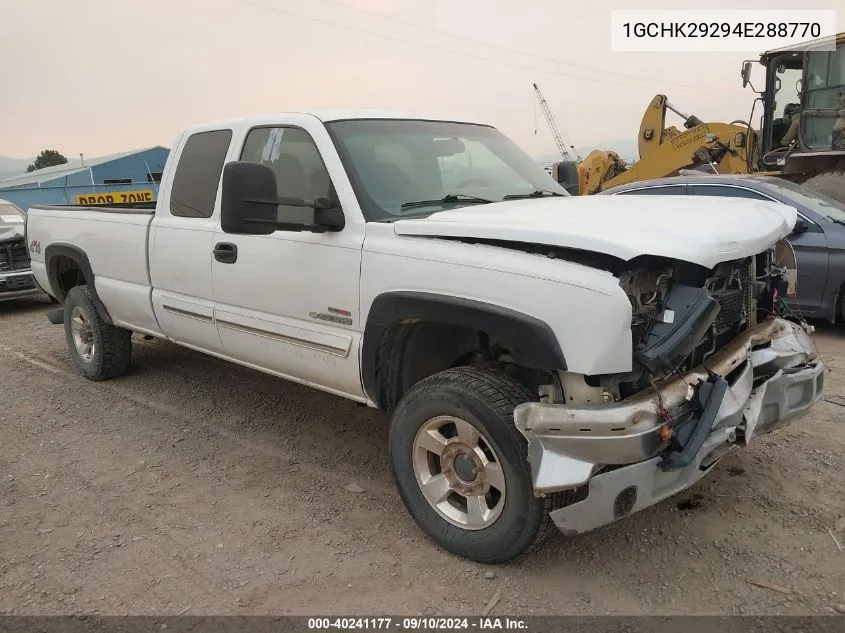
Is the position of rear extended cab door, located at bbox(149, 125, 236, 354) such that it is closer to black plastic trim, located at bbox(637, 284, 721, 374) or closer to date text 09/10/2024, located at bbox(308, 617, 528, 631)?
date text 09/10/2024, located at bbox(308, 617, 528, 631)

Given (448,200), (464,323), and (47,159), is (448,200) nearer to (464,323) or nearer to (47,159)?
(464,323)

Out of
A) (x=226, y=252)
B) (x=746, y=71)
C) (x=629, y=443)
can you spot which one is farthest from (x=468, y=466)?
(x=746, y=71)

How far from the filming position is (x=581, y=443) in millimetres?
2512

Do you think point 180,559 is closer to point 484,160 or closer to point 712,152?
point 484,160

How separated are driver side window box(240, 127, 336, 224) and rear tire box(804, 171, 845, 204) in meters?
7.04

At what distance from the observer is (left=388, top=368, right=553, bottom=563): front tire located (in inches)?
108

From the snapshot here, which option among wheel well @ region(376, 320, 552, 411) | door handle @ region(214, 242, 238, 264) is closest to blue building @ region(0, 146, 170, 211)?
door handle @ region(214, 242, 238, 264)

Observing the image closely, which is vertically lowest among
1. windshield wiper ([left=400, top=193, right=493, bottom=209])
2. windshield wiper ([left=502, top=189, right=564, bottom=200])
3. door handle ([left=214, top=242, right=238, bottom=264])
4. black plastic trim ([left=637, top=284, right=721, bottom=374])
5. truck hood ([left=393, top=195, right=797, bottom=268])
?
black plastic trim ([left=637, top=284, right=721, bottom=374])

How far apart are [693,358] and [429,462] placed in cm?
128

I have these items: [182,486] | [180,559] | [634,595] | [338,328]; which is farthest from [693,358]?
[182,486]

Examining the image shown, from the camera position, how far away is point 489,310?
271cm

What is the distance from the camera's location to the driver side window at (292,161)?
362 cm

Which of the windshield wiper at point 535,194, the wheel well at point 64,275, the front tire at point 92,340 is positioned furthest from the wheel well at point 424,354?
the wheel well at point 64,275

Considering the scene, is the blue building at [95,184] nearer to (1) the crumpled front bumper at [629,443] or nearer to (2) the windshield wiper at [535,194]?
(2) the windshield wiper at [535,194]
